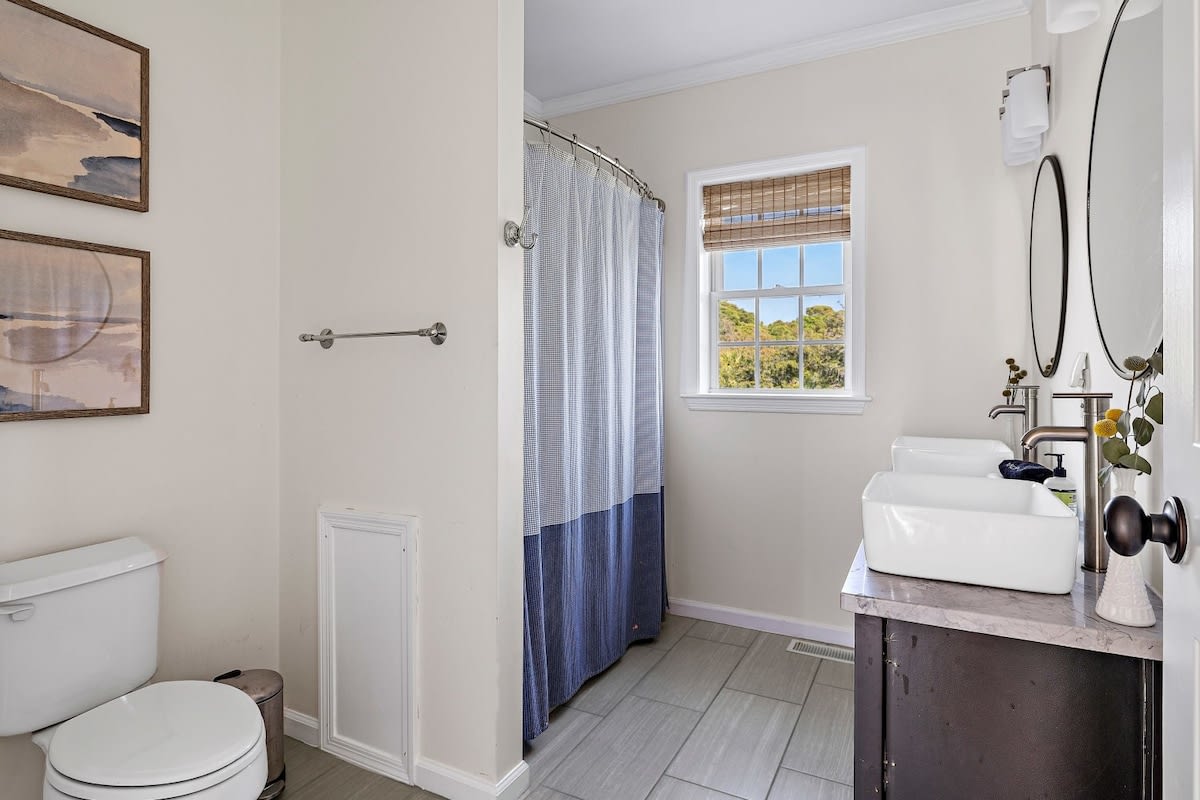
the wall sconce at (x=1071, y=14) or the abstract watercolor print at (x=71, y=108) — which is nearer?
the wall sconce at (x=1071, y=14)

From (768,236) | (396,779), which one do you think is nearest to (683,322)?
(768,236)

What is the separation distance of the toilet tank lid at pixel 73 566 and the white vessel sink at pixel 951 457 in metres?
2.23

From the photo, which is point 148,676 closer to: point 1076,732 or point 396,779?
point 396,779

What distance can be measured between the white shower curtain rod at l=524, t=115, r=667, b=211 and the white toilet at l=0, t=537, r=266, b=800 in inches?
66.4

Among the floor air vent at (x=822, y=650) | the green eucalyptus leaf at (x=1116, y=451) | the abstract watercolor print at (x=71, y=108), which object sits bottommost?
the floor air vent at (x=822, y=650)

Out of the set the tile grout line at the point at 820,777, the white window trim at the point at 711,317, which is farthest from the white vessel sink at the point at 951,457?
the tile grout line at the point at 820,777

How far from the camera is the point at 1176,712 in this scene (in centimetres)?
75

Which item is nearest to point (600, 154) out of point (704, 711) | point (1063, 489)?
point (1063, 489)

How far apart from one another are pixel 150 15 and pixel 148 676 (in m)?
1.81

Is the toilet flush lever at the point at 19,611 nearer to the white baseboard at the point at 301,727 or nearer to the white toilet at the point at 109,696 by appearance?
the white toilet at the point at 109,696

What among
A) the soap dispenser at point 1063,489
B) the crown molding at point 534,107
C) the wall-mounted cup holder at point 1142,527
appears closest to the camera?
the wall-mounted cup holder at point 1142,527

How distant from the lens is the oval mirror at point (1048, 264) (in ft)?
6.23

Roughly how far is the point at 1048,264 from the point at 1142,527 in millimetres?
1688

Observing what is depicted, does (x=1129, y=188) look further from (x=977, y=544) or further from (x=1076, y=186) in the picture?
(x=977, y=544)
